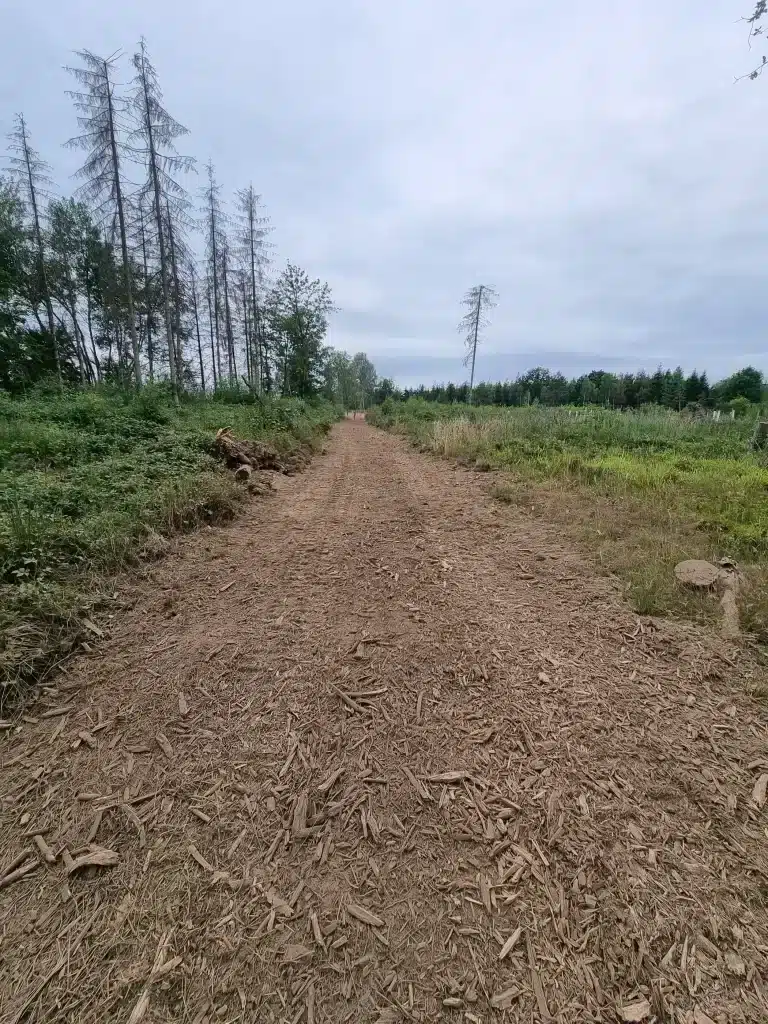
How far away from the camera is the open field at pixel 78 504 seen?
8.59 feet

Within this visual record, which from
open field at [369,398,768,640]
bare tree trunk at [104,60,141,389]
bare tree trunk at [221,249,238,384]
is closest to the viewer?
open field at [369,398,768,640]

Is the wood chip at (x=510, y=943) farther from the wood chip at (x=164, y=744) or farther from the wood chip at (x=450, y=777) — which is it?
the wood chip at (x=164, y=744)

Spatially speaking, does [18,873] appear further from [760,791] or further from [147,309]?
[147,309]

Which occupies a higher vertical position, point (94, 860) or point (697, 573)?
point (697, 573)

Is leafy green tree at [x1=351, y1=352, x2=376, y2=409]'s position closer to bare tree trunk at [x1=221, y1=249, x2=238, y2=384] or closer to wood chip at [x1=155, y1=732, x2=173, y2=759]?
bare tree trunk at [x1=221, y1=249, x2=238, y2=384]

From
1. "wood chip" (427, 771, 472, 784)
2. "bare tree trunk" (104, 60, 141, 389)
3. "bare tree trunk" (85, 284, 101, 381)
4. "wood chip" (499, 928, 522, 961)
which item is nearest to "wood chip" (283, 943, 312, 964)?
"wood chip" (499, 928, 522, 961)

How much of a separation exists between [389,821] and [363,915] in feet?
1.05

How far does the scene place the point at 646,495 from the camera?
5359 mm

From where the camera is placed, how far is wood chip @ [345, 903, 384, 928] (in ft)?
4.45

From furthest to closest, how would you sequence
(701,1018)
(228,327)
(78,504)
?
(228,327) < (78,504) < (701,1018)

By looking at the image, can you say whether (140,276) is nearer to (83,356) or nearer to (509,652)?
(83,356)

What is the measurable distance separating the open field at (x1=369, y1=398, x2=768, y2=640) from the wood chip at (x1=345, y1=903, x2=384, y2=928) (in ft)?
8.80

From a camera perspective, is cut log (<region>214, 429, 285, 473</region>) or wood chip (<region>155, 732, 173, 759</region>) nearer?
wood chip (<region>155, 732, 173, 759</region>)

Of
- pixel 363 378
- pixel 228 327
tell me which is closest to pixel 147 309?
pixel 228 327
